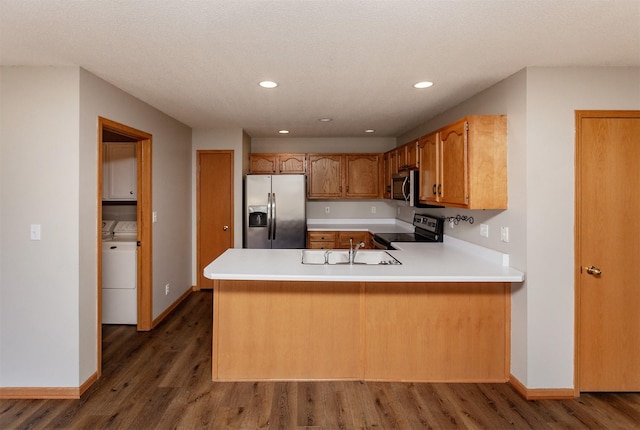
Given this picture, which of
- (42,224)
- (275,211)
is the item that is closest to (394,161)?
(275,211)

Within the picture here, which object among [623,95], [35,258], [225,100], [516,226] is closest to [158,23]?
[225,100]

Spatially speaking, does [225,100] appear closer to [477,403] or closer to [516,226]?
[516,226]

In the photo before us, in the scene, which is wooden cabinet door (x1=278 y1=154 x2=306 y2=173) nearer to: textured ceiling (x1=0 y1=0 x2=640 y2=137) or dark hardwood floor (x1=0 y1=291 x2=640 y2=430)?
textured ceiling (x1=0 y1=0 x2=640 y2=137)

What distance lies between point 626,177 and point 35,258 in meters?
4.18

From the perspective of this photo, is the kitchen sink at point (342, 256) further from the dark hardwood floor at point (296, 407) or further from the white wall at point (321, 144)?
the white wall at point (321, 144)

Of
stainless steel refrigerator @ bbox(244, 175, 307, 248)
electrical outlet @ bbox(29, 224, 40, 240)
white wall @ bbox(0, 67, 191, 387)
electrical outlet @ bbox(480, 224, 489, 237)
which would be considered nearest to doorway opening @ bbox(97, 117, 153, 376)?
white wall @ bbox(0, 67, 191, 387)

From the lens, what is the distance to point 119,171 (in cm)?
414

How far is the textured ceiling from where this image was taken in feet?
5.79

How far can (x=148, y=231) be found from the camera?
3779mm

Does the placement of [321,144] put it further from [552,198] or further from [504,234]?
[552,198]

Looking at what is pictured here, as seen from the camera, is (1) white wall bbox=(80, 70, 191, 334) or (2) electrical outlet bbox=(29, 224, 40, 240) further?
(1) white wall bbox=(80, 70, 191, 334)

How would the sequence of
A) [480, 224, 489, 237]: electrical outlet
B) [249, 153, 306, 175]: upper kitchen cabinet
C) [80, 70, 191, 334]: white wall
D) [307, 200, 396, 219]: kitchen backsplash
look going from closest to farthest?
1. [80, 70, 191, 334]: white wall
2. [480, 224, 489, 237]: electrical outlet
3. [249, 153, 306, 175]: upper kitchen cabinet
4. [307, 200, 396, 219]: kitchen backsplash

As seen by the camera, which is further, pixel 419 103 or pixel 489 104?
pixel 419 103

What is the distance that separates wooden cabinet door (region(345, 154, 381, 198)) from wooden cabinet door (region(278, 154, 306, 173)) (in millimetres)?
671
